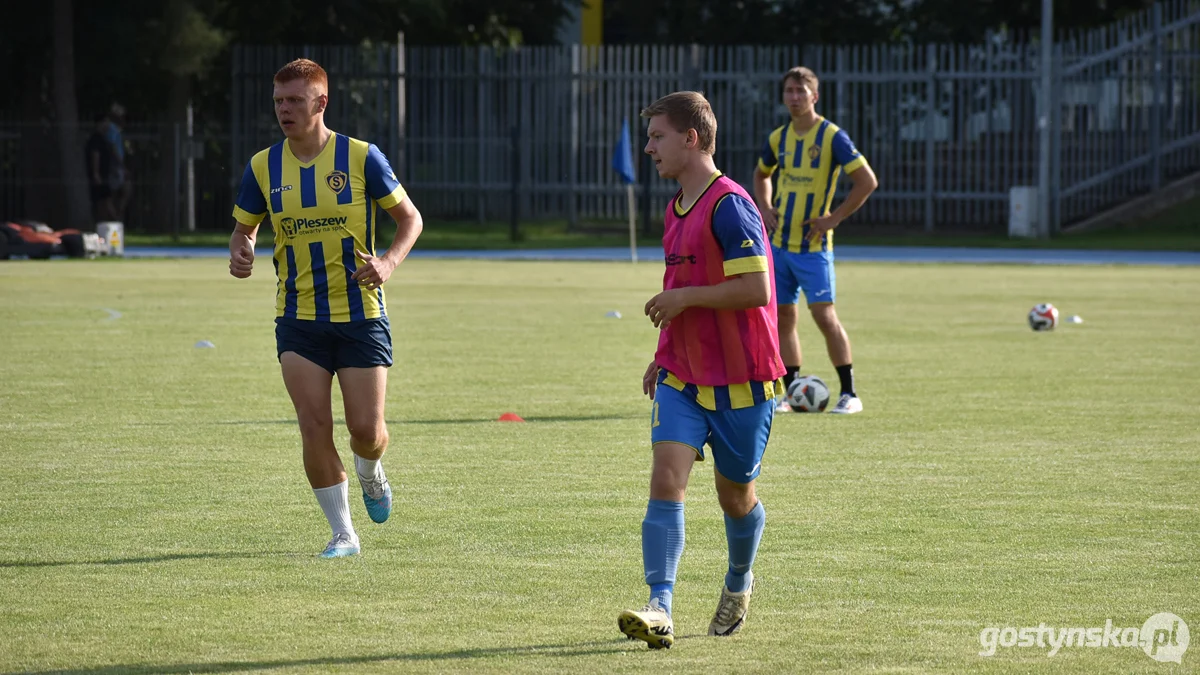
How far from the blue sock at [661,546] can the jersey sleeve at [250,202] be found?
8.34 feet

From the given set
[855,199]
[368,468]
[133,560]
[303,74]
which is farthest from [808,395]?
[133,560]

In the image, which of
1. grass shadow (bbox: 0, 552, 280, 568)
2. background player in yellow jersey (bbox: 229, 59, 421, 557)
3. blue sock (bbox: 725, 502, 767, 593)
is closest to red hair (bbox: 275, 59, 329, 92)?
background player in yellow jersey (bbox: 229, 59, 421, 557)

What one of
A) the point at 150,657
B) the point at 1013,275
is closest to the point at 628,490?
the point at 150,657

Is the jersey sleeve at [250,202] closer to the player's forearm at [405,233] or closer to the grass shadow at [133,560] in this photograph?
the player's forearm at [405,233]

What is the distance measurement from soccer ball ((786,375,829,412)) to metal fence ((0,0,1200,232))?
23.9 meters

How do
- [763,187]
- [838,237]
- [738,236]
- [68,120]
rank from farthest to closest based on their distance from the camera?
[838,237] < [68,120] < [763,187] < [738,236]

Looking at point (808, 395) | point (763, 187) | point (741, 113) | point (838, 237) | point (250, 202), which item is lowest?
point (808, 395)

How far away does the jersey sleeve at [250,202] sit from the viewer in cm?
721

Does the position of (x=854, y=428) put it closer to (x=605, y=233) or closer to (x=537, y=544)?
(x=537, y=544)

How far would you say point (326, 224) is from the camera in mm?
7039

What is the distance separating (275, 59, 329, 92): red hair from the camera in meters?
6.89

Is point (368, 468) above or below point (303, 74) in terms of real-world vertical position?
below
